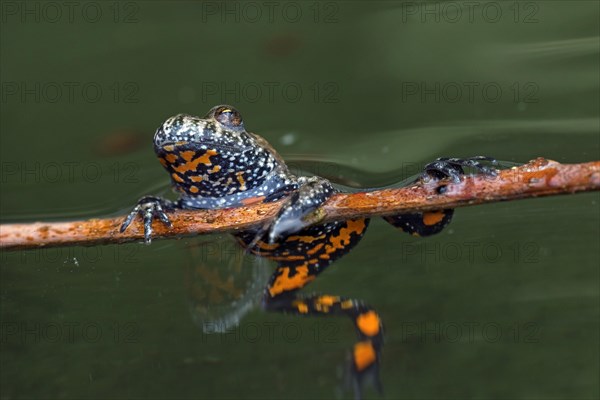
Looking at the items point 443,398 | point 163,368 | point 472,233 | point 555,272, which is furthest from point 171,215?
point 555,272

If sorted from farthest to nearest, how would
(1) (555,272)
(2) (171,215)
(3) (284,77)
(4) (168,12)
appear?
(4) (168,12), (3) (284,77), (1) (555,272), (2) (171,215)

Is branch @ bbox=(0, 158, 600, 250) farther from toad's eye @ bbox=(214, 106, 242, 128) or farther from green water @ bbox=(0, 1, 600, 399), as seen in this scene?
green water @ bbox=(0, 1, 600, 399)

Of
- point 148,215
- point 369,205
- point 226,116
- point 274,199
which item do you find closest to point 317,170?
point 274,199

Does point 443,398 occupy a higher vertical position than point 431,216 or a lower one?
lower

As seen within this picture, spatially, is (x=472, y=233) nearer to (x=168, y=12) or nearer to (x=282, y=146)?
(x=282, y=146)

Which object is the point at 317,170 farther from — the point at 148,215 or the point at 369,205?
the point at 369,205

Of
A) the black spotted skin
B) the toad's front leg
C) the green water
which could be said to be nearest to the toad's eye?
the black spotted skin
